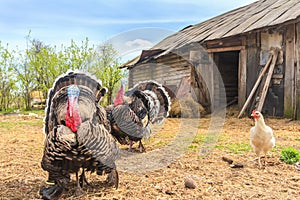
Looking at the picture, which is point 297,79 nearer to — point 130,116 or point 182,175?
point 130,116

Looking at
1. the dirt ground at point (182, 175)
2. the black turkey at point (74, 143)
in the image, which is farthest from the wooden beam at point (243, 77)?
the black turkey at point (74, 143)

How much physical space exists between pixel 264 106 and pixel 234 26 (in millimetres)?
3336

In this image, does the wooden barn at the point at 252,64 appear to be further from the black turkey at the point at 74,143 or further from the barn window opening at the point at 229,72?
the black turkey at the point at 74,143

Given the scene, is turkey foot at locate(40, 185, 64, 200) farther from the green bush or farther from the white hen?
the green bush

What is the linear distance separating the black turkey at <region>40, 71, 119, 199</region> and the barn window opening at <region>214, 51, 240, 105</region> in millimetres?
11079

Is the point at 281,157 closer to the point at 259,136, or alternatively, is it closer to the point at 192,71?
the point at 259,136

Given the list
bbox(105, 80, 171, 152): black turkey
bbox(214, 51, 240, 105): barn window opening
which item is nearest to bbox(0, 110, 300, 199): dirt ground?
bbox(105, 80, 171, 152): black turkey

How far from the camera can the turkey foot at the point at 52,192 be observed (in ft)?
11.0

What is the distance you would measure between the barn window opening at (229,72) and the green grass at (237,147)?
7.70 m

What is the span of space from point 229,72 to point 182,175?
38.9 feet

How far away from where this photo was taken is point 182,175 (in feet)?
13.8

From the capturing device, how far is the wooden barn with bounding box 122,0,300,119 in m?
9.66

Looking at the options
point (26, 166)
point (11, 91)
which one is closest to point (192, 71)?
point (26, 166)

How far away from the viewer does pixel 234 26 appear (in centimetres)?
1146
